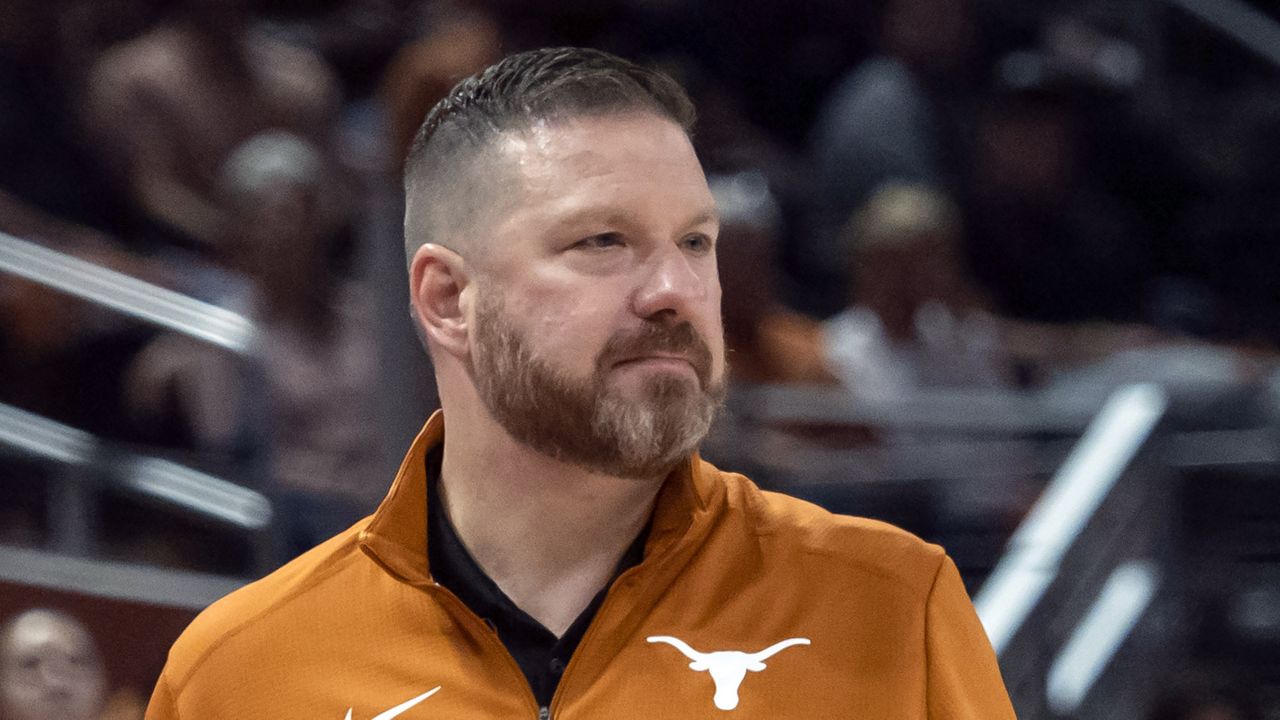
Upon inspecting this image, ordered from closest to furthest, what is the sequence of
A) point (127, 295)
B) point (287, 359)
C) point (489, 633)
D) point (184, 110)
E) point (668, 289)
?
point (668, 289)
point (489, 633)
point (127, 295)
point (287, 359)
point (184, 110)

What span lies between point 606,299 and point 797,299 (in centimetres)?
436

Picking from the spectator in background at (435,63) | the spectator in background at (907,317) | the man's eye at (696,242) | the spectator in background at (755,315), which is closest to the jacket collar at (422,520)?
Answer: the man's eye at (696,242)

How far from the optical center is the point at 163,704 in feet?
6.73

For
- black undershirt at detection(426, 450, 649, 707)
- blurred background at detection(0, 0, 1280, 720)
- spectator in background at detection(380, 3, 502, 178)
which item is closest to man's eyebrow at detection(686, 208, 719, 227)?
black undershirt at detection(426, 450, 649, 707)

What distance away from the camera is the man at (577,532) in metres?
1.90

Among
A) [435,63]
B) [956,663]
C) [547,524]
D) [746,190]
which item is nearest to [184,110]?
[435,63]

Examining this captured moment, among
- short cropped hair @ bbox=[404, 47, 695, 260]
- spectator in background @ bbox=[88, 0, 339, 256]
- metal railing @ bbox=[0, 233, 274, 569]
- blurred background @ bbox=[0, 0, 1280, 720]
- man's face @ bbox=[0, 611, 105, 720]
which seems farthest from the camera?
spectator in background @ bbox=[88, 0, 339, 256]

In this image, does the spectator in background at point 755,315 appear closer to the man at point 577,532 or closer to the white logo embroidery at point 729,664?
the man at point 577,532

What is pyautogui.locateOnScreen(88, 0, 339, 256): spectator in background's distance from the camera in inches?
202

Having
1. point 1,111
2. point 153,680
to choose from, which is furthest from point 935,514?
point 1,111

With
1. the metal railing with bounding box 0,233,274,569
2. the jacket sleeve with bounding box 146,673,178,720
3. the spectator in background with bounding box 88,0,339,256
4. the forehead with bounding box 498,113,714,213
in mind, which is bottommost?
the metal railing with bounding box 0,233,274,569

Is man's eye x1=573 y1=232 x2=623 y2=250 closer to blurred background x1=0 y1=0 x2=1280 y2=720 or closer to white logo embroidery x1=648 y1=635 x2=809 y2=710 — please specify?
white logo embroidery x1=648 y1=635 x2=809 y2=710

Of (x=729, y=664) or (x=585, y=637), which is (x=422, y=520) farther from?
(x=729, y=664)

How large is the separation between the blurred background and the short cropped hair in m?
0.81
